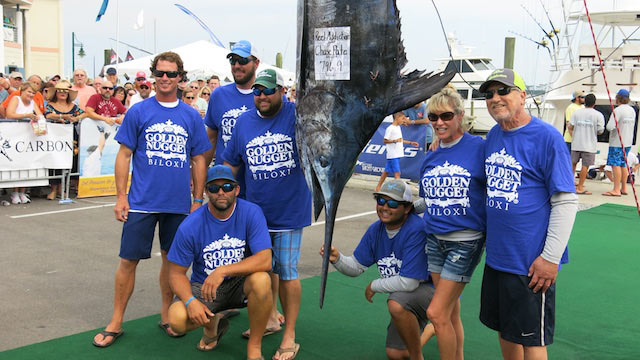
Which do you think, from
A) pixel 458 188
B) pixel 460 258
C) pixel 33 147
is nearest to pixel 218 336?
pixel 460 258

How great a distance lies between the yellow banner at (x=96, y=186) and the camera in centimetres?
837

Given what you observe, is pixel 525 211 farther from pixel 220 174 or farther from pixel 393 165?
pixel 393 165

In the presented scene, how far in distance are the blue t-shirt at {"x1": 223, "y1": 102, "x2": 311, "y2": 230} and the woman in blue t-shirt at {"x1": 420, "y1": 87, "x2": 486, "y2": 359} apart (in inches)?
32.0

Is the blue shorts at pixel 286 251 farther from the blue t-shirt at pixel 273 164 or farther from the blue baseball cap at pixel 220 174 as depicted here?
the blue baseball cap at pixel 220 174

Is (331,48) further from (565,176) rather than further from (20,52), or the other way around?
(20,52)

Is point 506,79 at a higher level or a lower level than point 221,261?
higher

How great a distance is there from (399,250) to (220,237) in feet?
3.11

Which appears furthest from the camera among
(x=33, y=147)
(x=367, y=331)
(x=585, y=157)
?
(x=585, y=157)

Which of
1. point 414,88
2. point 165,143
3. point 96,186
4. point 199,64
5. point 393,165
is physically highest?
point 199,64

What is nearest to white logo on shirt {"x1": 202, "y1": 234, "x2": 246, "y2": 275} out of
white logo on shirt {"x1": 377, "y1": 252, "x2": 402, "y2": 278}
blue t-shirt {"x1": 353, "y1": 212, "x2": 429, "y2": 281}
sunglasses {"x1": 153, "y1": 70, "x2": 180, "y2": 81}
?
blue t-shirt {"x1": 353, "y1": 212, "x2": 429, "y2": 281}

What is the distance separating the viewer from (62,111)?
810 centimetres

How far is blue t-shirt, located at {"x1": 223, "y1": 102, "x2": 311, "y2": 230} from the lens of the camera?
11.1 ft

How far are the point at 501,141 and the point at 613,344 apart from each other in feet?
6.06

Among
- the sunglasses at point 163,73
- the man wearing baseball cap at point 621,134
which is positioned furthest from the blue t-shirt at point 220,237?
Answer: the man wearing baseball cap at point 621,134
